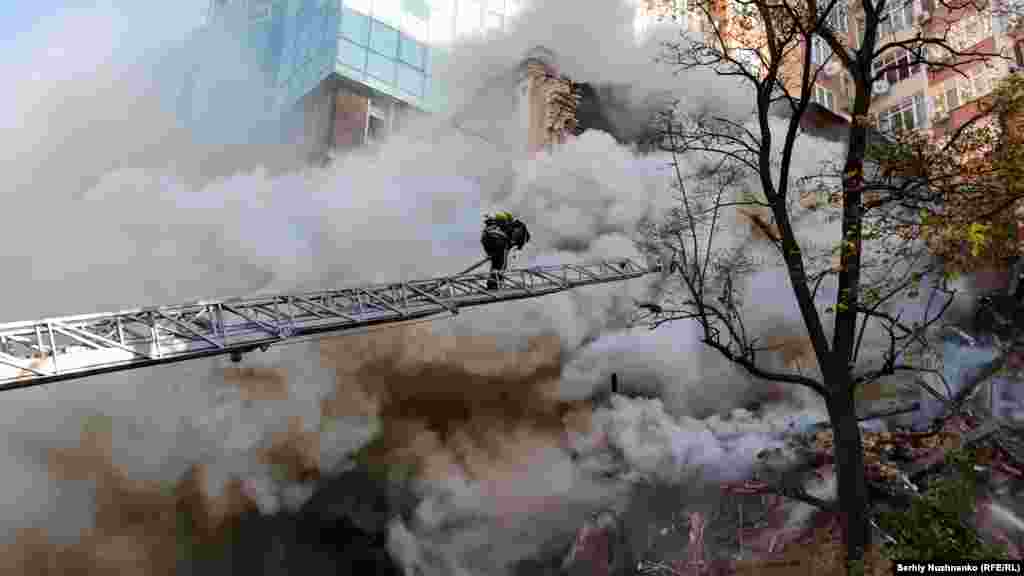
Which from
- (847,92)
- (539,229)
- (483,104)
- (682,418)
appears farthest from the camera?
(847,92)

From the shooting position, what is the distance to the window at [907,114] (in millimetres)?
19797

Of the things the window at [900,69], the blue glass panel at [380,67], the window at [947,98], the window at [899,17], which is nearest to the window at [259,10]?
the blue glass panel at [380,67]

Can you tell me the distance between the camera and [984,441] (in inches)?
491

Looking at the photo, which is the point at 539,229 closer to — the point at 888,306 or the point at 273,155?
the point at 273,155

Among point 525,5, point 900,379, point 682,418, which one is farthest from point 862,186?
point 525,5

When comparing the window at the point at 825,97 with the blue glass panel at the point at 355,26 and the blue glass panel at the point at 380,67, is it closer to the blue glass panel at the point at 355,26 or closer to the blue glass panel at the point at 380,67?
the blue glass panel at the point at 380,67

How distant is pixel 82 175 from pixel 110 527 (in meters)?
6.95

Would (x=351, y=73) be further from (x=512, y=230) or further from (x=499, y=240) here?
(x=499, y=240)

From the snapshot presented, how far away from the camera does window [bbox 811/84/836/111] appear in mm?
20906

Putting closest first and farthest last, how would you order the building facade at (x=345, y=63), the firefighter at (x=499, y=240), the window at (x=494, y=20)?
the firefighter at (x=499, y=240)
the building facade at (x=345, y=63)
the window at (x=494, y=20)

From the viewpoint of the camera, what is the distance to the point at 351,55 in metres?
16.1

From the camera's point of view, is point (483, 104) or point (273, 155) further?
point (483, 104)

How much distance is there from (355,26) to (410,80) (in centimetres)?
160

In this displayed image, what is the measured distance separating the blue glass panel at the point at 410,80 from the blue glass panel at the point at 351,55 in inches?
34.3
